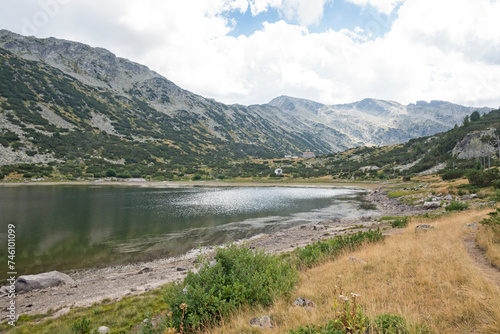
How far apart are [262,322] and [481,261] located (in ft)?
27.2

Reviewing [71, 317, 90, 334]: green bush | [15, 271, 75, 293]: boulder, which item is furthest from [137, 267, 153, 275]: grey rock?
[71, 317, 90, 334]: green bush

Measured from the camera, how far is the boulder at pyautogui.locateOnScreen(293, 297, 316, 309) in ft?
20.2

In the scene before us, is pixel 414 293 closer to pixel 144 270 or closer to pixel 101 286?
pixel 101 286

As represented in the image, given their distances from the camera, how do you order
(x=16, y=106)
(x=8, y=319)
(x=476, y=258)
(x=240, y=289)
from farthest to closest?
(x=16, y=106) < (x=8, y=319) < (x=476, y=258) < (x=240, y=289)

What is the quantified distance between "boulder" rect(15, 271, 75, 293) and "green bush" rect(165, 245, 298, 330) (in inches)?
530

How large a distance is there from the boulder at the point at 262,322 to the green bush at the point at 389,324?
232 cm

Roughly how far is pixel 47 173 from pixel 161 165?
54.9 metres

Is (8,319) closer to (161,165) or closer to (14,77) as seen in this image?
(161,165)

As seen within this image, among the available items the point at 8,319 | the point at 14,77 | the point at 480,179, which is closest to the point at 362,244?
the point at 8,319

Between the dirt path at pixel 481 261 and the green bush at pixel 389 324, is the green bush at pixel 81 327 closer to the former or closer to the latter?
the green bush at pixel 389 324

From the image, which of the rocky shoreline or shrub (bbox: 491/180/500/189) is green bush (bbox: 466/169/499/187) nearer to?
shrub (bbox: 491/180/500/189)

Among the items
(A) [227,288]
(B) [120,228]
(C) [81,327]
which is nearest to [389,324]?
(A) [227,288]

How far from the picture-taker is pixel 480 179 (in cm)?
3466

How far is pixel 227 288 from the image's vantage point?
6629mm
